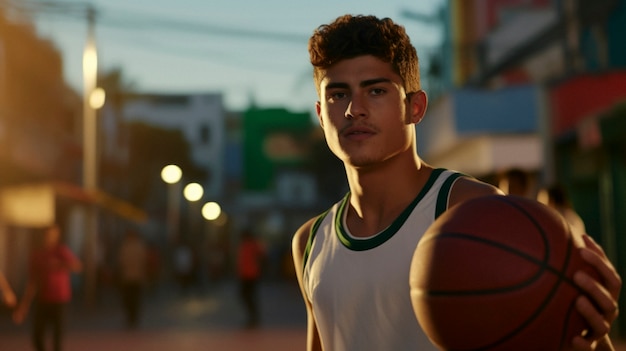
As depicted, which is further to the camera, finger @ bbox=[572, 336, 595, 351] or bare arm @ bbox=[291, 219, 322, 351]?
bare arm @ bbox=[291, 219, 322, 351]

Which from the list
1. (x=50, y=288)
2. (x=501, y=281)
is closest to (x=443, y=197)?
(x=501, y=281)

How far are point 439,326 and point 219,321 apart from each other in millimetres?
20524

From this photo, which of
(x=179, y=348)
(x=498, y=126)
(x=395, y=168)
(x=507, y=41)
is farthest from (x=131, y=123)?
(x=395, y=168)

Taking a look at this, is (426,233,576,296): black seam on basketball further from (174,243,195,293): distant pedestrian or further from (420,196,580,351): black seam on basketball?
(174,243,195,293): distant pedestrian

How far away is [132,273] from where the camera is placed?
2212cm

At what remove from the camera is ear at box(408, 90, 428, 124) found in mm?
3875

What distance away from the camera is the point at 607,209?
1612 cm

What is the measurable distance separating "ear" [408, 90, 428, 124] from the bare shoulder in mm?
285

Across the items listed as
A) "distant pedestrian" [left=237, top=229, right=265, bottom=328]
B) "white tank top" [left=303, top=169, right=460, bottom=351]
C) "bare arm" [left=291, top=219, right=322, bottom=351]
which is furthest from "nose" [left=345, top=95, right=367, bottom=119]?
"distant pedestrian" [left=237, top=229, right=265, bottom=328]

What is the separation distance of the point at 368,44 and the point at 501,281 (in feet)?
3.29

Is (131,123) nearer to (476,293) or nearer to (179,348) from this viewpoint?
(179,348)

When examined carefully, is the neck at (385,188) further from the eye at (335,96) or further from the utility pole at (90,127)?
the utility pole at (90,127)

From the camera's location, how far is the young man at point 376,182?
12.3ft

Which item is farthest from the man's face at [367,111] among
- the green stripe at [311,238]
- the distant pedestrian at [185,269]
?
the distant pedestrian at [185,269]
